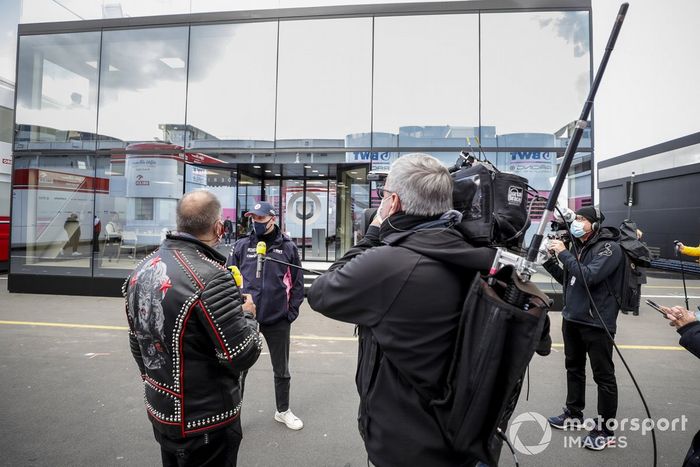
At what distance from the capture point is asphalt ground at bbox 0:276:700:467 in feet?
9.96

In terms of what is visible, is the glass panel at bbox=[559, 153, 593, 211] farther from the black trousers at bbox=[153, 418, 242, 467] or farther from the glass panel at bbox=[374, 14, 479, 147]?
the black trousers at bbox=[153, 418, 242, 467]

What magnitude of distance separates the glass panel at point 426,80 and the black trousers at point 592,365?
6937mm

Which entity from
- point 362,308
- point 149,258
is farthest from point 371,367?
point 149,258

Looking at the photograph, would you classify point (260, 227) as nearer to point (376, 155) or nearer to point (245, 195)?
point (376, 155)

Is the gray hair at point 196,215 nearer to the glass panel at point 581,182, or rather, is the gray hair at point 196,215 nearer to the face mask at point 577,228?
the face mask at point 577,228

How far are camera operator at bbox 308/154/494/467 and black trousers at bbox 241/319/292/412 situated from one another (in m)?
2.20

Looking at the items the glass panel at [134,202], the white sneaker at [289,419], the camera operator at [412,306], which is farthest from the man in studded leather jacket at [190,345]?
the glass panel at [134,202]

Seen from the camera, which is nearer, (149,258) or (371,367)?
(371,367)

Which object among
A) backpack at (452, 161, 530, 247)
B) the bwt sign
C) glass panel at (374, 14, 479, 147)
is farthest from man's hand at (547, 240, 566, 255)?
the bwt sign

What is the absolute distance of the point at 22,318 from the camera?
7.20 m

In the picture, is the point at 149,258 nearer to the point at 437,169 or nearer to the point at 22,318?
the point at 437,169

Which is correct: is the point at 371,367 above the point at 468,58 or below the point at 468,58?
below

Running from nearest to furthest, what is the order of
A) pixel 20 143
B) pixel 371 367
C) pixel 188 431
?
1. pixel 371 367
2. pixel 188 431
3. pixel 20 143

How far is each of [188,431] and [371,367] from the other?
966 millimetres
